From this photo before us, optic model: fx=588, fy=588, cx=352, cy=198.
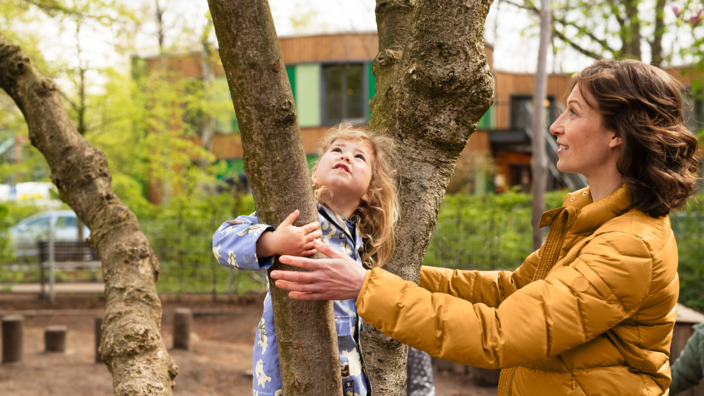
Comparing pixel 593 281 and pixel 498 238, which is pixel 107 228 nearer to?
pixel 593 281

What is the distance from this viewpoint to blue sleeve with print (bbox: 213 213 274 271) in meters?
1.56

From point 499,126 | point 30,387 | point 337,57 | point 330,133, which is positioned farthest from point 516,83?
point 330,133

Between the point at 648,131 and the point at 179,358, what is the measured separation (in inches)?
261

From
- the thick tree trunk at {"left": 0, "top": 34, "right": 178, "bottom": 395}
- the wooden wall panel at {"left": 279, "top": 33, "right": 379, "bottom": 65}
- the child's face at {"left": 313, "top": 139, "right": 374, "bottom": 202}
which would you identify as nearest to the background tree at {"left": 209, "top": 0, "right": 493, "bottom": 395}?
the child's face at {"left": 313, "top": 139, "right": 374, "bottom": 202}

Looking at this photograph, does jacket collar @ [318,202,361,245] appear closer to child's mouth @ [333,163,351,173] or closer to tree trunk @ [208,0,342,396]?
child's mouth @ [333,163,351,173]

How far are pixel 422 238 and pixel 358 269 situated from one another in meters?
0.48

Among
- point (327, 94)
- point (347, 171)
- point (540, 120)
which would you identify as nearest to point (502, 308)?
point (347, 171)

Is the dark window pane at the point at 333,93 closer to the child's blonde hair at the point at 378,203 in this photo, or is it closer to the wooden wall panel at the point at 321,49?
the wooden wall panel at the point at 321,49

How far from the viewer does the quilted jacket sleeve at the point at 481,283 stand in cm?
216

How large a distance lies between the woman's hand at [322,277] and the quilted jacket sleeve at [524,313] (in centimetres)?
4

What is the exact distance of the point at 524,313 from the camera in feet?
4.95

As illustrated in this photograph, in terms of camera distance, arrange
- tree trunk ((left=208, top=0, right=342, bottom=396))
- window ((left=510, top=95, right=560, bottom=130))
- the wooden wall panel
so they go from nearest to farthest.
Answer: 1. tree trunk ((left=208, top=0, right=342, bottom=396))
2. the wooden wall panel
3. window ((left=510, top=95, right=560, bottom=130))

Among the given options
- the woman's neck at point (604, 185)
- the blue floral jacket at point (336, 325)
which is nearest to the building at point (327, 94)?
the blue floral jacket at point (336, 325)

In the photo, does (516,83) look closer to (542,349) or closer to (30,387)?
(30,387)
